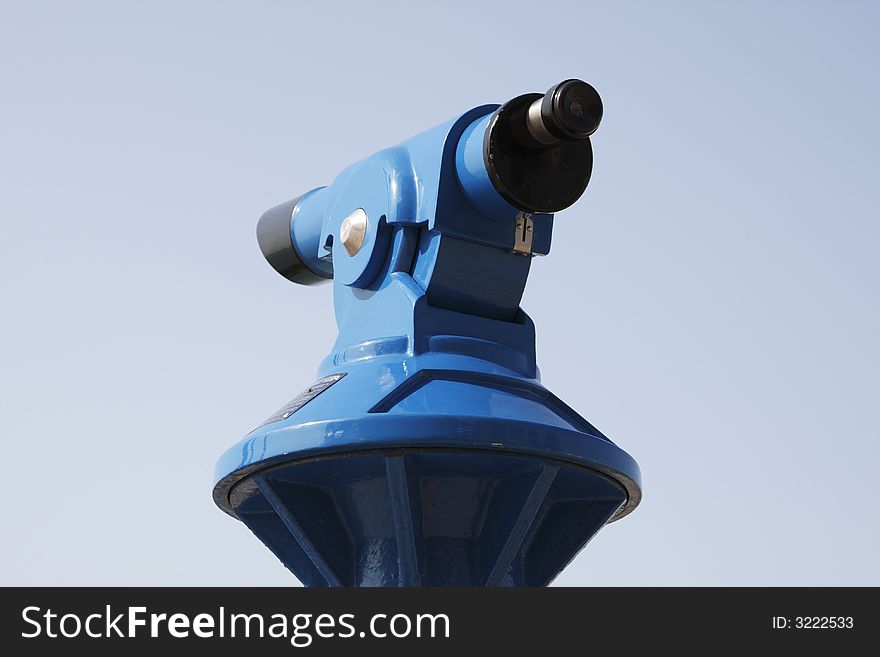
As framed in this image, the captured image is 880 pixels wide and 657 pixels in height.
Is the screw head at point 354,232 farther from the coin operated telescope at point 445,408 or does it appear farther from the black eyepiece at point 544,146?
the black eyepiece at point 544,146

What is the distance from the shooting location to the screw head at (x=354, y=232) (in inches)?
341

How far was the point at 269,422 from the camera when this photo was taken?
8.13 metres

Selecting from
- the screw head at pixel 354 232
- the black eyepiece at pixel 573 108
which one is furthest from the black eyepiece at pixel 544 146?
the screw head at pixel 354 232

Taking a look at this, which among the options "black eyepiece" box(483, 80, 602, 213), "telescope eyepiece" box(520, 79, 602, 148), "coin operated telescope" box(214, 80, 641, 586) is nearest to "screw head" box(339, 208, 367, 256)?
"coin operated telescope" box(214, 80, 641, 586)

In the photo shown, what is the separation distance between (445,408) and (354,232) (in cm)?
160

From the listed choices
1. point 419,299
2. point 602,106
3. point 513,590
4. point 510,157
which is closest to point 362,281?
point 419,299

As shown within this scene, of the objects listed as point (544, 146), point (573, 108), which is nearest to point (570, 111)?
point (573, 108)

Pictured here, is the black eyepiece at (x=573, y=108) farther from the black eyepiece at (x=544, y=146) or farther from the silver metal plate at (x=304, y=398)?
the silver metal plate at (x=304, y=398)

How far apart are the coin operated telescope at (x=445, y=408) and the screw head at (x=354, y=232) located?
0.01 m

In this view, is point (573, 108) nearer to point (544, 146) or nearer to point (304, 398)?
point (544, 146)

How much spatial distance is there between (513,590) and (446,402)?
1319mm

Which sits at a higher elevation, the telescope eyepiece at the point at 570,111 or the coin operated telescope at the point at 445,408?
the telescope eyepiece at the point at 570,111

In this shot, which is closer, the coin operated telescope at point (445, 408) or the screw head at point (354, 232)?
the coin operated telescope at point (445, 408)

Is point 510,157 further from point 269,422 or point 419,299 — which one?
point 269,422
